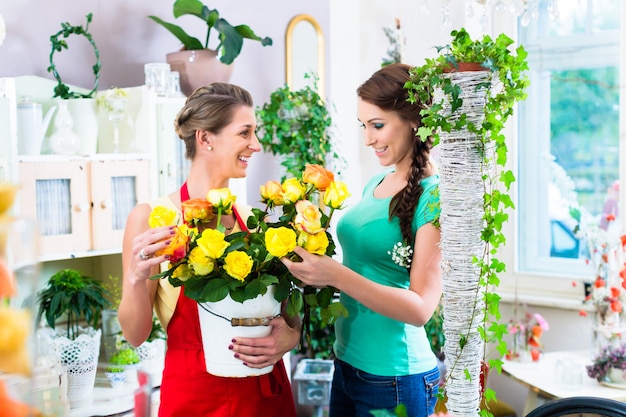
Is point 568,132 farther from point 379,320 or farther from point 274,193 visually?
point 274,193

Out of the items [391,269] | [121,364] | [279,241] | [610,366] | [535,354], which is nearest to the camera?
[279,241]

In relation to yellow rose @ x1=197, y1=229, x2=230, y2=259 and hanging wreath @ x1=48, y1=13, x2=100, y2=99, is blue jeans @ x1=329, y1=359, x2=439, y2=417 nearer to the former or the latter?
yellow rose @ x1=197, y1=229, x2=230, y2=259

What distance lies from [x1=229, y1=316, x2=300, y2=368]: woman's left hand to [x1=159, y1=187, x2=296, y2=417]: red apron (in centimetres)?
13

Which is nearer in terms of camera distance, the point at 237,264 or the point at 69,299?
the point at 237,264

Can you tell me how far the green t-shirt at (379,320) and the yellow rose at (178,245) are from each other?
51 centimetres

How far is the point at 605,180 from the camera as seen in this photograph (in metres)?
3.77

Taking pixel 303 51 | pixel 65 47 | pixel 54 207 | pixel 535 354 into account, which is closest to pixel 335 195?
pixel 54 207

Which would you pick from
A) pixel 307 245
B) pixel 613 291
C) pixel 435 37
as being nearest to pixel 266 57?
pixel 435 37

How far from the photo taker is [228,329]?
4.96 feet

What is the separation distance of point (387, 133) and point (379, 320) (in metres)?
0.44

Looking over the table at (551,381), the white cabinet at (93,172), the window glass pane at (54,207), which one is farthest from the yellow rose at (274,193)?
the table at (551,381)

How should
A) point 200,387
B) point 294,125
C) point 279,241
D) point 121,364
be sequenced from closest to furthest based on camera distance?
point 279,241 → point 200,387 → point 121,364 → point 294,125

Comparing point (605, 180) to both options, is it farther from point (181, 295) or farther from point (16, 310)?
point (16, 310)

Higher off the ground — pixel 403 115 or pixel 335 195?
pixel 403 115
